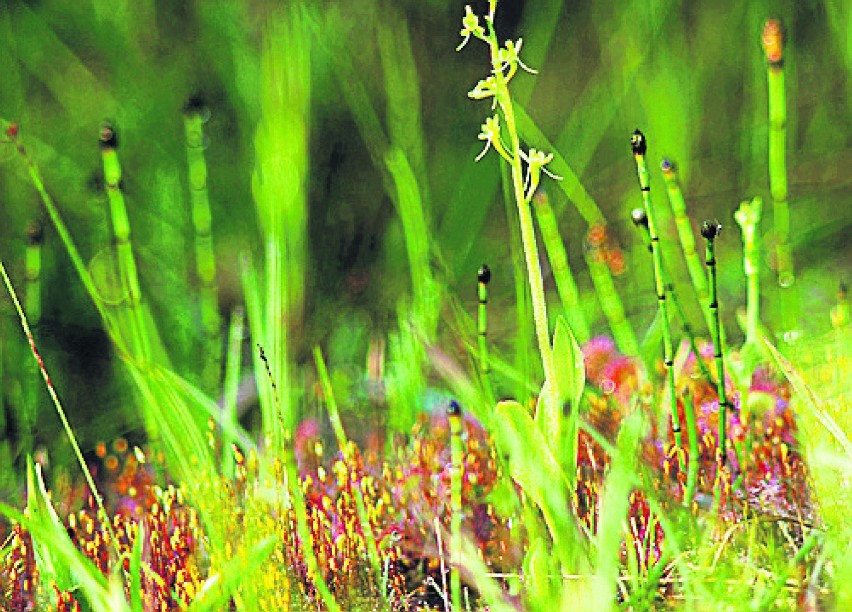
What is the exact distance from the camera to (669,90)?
1.90 m

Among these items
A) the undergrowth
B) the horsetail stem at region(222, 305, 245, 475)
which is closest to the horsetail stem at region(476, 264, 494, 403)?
the undergrowth

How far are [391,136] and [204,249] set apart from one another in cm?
41

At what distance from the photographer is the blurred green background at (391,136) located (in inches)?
72.1

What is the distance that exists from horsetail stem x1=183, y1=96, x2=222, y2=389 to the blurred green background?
0.26ft

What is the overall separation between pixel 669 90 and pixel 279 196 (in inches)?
30.7

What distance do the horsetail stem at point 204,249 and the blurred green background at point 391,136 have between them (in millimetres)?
78

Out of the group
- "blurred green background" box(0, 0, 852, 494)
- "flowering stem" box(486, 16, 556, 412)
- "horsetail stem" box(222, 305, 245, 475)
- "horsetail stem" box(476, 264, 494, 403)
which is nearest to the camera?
"flowering stem" box(486, 16, 556, 412)

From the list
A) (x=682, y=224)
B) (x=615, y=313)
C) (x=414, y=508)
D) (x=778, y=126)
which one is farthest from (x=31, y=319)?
(x=778, y=126)

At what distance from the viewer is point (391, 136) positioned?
1912mm

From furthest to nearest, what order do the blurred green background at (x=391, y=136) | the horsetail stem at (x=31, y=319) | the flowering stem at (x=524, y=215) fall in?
1. the blurred green background at (x=391, y=136)
2. the horsetail stem at (x=31, y=319)
3. the flowering stem at (x=524, y=215)

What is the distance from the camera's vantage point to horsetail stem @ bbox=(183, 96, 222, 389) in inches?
65.3

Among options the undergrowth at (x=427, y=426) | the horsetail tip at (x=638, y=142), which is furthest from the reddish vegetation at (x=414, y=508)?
the horsetail tip at (x=638, y=142)

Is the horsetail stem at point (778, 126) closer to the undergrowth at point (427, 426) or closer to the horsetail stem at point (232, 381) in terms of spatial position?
the undergrowth at point (427, 426)

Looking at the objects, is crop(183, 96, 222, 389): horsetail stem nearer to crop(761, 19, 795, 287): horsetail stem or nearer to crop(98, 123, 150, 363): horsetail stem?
crop(98, 123, 150, 363): horsetail stem
